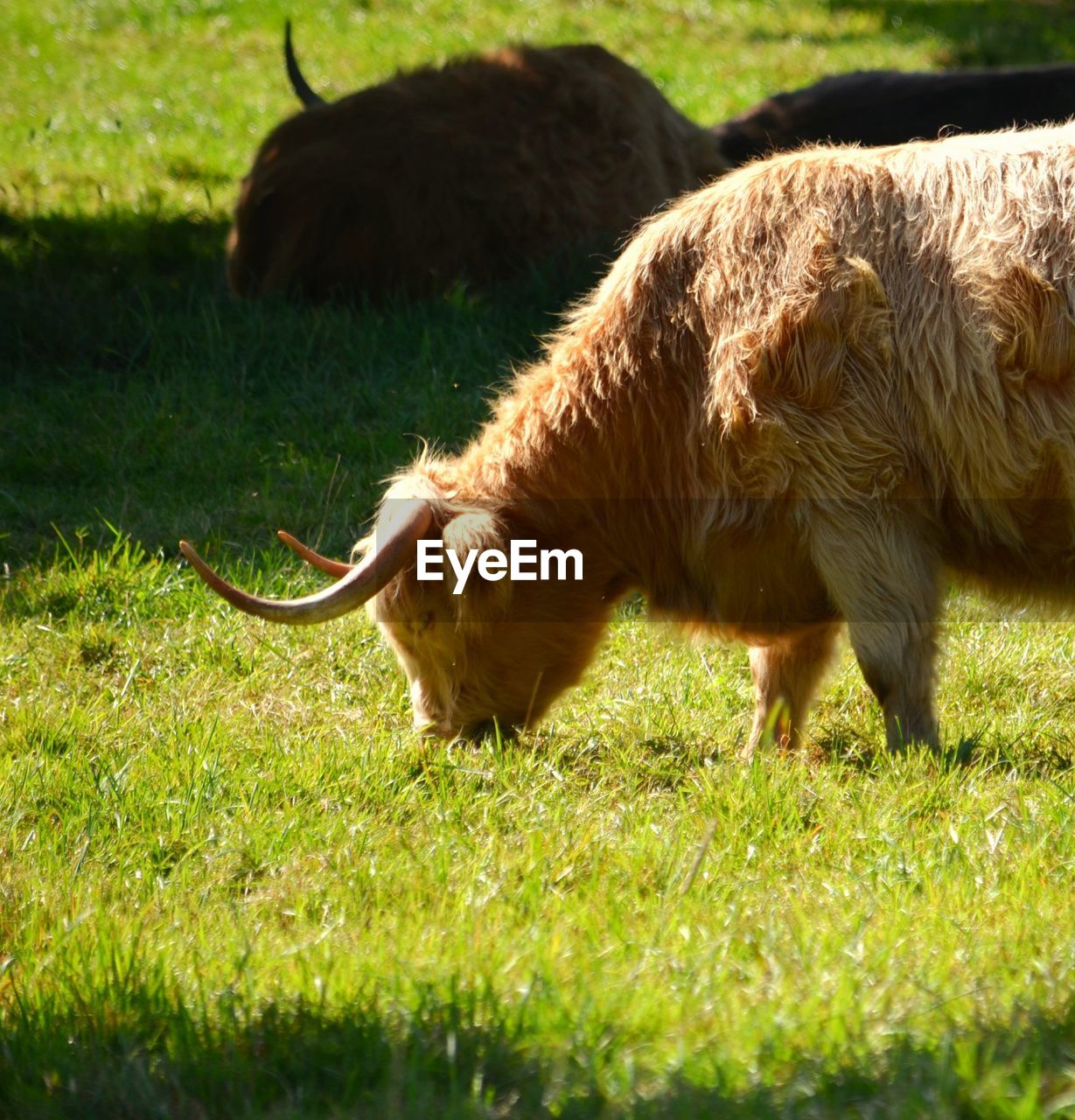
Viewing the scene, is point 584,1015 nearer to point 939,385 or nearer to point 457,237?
point 939,385

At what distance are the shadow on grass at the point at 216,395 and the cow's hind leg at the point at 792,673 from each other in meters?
2.06

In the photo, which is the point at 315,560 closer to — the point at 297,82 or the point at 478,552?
the point at 478,552

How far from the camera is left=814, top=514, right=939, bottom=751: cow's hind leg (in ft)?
13.8

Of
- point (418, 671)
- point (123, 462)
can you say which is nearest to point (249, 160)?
point (123, 462)

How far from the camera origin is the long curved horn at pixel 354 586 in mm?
4100

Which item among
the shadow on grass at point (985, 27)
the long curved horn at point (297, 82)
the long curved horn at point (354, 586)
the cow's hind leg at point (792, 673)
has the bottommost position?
the cow's hind leg at point (792, 673)

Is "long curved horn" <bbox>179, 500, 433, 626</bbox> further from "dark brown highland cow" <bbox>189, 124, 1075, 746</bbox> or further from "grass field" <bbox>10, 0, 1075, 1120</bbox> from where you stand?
"grass field" <bbox>10, 0, 1075, 1120</bbox>

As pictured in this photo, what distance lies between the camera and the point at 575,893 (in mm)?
3562

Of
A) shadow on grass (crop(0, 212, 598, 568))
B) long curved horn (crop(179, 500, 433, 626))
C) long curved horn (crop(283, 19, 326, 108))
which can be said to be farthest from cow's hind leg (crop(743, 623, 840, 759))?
long curved horn (crop(283, 19, 326, 108))

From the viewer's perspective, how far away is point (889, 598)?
4199 mm

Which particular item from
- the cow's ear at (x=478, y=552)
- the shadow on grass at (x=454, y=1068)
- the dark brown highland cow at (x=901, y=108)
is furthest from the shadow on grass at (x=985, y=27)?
the shadow on grass at (x=454, y=1068)

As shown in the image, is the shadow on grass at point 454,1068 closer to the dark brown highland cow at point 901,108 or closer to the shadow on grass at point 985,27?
the dark brown highland cow at point 901,108

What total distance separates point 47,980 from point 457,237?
5841mm

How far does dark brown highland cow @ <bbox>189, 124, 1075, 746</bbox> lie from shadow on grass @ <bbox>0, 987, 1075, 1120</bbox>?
1363 millimetres
